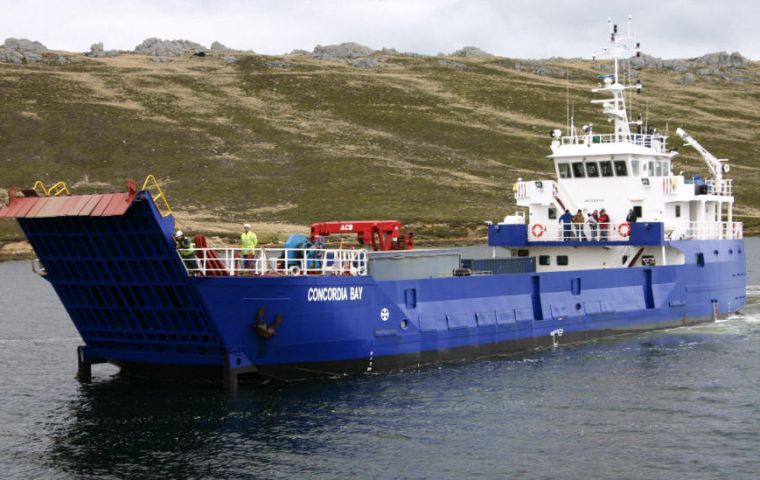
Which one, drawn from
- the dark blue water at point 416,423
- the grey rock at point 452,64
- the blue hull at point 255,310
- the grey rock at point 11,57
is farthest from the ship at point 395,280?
the grey rock at point 452,64

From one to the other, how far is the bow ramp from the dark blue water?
137 cm

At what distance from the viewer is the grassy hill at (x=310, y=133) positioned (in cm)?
9994

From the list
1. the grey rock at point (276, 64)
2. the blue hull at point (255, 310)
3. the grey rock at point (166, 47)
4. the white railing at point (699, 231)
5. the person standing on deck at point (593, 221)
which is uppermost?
the grey rock at point (166, 47)

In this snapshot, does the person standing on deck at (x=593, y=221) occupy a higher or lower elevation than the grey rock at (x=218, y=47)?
lower

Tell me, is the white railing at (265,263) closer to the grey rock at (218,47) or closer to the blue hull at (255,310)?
the blue hull at (255,310)

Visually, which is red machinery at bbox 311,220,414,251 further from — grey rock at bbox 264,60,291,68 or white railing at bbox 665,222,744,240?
grey rock at bbox 264,60,291,68

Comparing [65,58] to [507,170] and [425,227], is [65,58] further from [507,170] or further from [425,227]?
[425,227]

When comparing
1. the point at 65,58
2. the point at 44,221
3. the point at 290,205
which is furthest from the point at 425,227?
the point at 65,58

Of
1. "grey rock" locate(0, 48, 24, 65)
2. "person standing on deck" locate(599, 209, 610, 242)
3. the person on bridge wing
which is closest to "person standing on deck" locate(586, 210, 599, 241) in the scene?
"person standing on deck" locate(599, 209, 610, 242)

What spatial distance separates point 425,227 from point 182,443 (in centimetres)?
6556

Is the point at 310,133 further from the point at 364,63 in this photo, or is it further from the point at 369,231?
the point at 369,231

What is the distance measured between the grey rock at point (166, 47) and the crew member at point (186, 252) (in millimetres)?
141901

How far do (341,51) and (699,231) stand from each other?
136527mm

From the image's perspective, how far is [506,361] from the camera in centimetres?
3625
